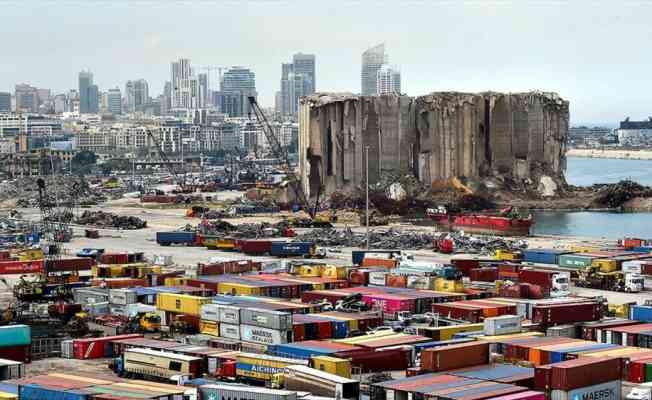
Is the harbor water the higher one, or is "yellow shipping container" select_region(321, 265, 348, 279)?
"yellow shipping container" select_region(321, 265, 348, 279)

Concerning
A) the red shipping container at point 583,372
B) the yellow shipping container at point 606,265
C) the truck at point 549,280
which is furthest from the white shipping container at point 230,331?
the yellow shipping container at point 606,265

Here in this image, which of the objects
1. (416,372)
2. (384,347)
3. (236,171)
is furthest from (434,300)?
(236,171)

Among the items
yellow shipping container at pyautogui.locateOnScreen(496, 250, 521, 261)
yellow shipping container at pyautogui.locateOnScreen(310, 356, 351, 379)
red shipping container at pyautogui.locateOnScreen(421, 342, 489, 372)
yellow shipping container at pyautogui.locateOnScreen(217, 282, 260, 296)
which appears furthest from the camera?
yellow shipping container at pyautogui.locateOnScreen(496, 250, 521, 261)

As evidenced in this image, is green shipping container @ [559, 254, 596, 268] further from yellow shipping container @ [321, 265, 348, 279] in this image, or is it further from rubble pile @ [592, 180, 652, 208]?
rubble pile @ [592, 180, 652, 208]

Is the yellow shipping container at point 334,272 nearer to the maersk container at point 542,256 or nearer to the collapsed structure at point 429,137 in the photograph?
the maersk container at point 542,256

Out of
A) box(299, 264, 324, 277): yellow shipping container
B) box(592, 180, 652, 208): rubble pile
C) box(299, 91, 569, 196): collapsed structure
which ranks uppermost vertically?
box(299, 91, 569, 196): collapsed structure

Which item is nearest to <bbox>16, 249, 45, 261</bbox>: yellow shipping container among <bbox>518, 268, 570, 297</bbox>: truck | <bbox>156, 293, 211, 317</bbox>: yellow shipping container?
<bbox>156, 293, 211, 317</bbox>: yellow shipping container
